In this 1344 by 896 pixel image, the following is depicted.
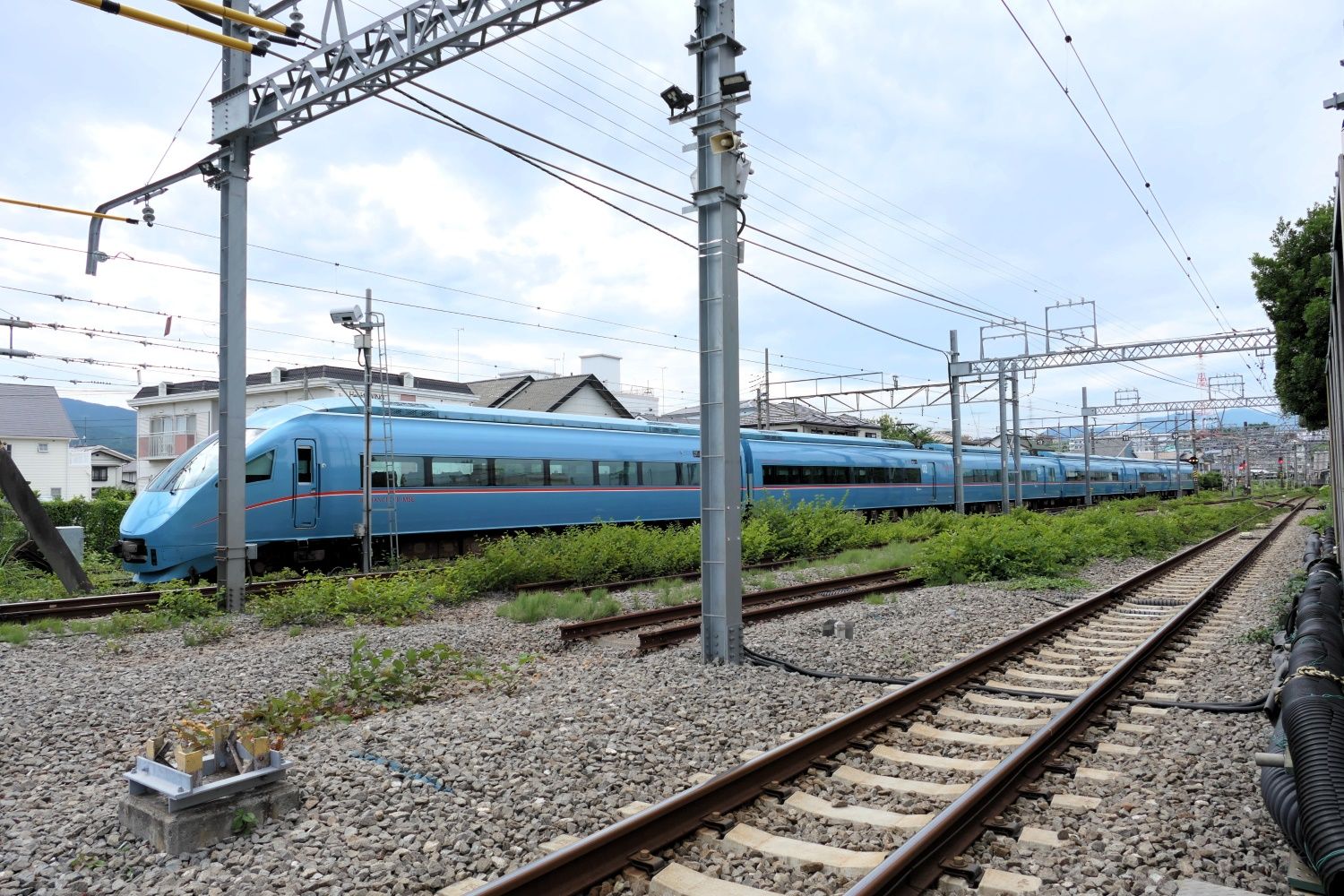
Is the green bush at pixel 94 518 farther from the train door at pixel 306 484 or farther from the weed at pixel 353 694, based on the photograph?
the weed at pixel 353 694

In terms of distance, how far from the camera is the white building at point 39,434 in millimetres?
46969

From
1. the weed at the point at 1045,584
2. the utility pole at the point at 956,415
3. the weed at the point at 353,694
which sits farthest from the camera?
the utility pole at the point at 956,415

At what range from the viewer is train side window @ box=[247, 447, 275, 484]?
13.8m

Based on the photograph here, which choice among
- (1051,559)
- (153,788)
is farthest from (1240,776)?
(1051,559)

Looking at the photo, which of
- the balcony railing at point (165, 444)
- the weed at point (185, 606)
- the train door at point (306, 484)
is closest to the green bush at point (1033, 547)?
the train door at point (306, 484)

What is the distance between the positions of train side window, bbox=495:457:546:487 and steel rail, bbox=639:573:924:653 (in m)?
6.78

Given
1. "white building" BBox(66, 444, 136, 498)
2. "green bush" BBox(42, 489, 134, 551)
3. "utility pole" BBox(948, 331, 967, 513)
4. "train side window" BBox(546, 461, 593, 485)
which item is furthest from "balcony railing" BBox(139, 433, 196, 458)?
"utility pole" BBox(948, 331, 967, 513)

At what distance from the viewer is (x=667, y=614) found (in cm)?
1072

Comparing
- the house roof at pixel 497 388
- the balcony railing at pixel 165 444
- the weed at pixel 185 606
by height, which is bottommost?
the weed at pixel 185 606

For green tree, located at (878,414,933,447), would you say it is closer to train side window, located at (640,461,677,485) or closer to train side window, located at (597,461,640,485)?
train side window, located at (640,461,677,485)

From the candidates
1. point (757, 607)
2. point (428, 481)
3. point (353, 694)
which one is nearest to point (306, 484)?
point (428, 481)

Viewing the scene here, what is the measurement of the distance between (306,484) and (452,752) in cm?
1048

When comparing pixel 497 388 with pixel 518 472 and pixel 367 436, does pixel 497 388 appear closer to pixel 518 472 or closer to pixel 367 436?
pixel 518 472

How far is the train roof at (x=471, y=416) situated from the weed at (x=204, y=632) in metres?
5.04
